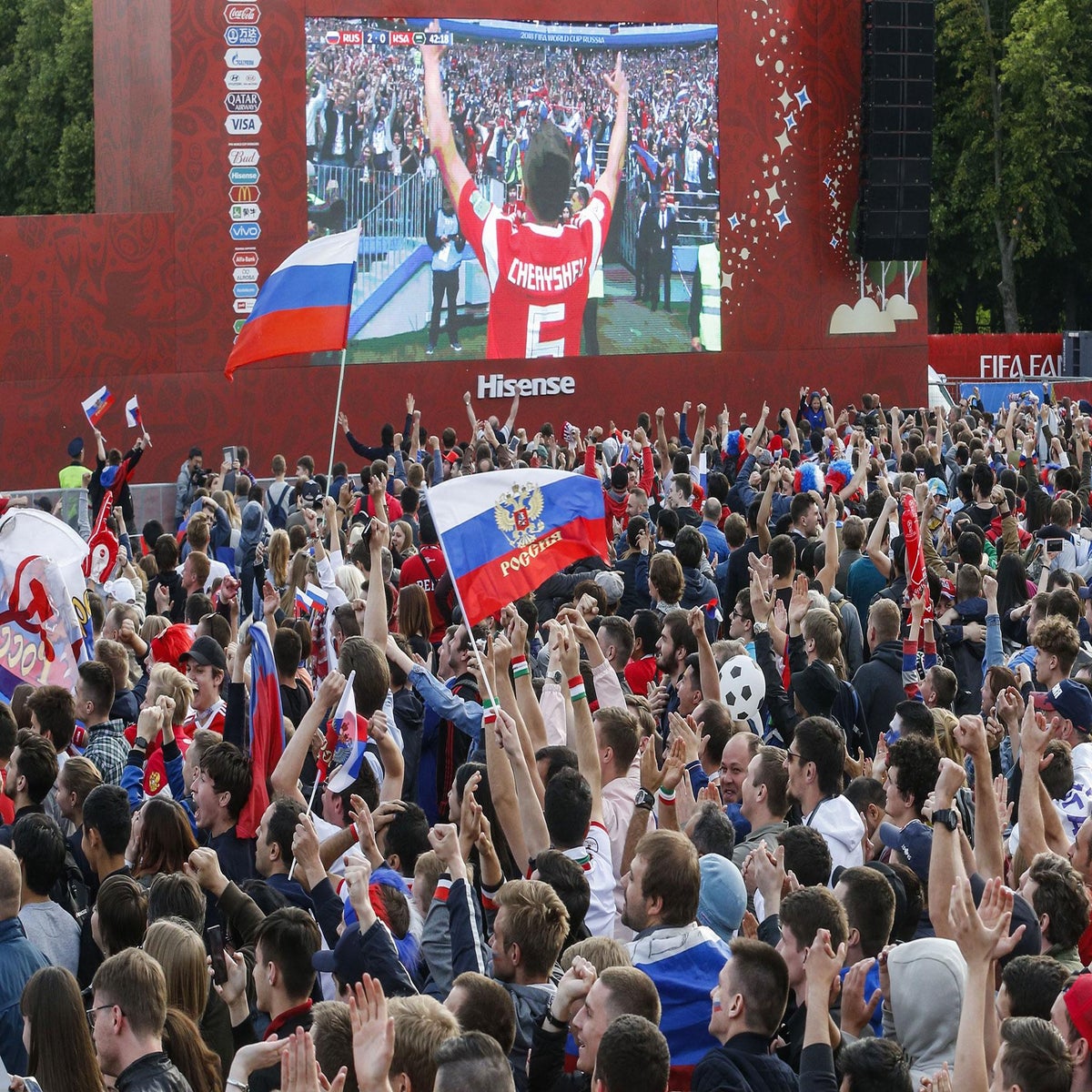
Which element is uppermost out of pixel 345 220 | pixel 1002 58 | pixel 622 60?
pixel 1002 58

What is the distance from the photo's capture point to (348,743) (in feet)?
22.3

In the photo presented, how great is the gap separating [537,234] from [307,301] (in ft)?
37.9

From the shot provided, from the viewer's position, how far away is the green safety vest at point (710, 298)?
91.3 feet

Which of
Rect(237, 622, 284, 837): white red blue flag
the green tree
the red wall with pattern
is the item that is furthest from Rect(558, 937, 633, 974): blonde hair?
the green tree

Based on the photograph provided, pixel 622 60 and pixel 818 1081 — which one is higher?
pixel 622 60

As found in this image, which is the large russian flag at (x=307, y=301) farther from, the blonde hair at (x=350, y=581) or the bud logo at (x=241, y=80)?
the bud logo at (x=241, y=80)

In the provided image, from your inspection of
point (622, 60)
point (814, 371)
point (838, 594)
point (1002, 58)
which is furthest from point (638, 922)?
point (1002, 58)

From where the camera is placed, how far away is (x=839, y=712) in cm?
852

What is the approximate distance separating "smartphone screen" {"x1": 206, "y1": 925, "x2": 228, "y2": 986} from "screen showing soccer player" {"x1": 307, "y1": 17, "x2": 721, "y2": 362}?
19669 mm

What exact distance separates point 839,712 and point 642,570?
323 cm

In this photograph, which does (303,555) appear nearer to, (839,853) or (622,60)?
(839,853)

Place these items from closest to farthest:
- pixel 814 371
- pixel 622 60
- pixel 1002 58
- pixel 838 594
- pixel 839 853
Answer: pixel 839 853 < pixel 838 594 < pixel 622 60 < pixel 814 371 < pixel 1002 58

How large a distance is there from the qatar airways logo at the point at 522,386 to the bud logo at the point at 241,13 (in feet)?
19.6

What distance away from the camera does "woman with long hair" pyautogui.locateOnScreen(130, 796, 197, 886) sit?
19.6 ft
